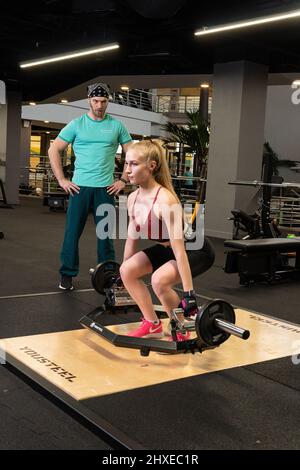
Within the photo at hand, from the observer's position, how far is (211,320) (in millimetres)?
2111

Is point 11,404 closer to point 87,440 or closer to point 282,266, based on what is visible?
point 87,440

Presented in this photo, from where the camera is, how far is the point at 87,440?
163cm

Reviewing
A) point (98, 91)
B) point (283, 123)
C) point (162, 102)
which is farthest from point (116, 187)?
point (162, 102)

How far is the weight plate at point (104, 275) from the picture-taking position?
2846mm

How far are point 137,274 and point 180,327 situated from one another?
1.06ft

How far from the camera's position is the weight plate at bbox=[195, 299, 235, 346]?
208 centimetres

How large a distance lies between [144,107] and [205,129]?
42.4 feet

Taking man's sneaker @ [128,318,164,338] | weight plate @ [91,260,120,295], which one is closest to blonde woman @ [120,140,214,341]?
man's sneaker @ [128,318,164,338]

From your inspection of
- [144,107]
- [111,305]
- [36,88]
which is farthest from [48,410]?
[144,107]

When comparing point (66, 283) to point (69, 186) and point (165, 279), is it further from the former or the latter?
point (165, 279)

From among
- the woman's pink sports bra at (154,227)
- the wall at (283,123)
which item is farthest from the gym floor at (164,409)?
the wall at (283,123)

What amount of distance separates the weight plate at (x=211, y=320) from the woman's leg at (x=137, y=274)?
1.39 feet

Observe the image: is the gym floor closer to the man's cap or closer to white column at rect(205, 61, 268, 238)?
the man's cap
